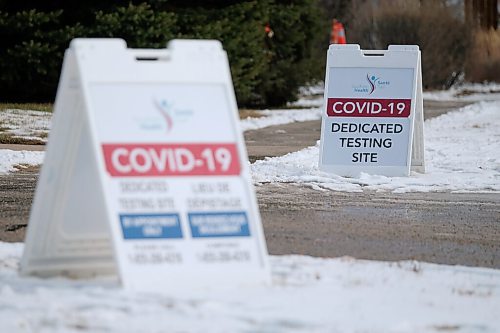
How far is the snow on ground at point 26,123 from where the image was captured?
18734 millimetres

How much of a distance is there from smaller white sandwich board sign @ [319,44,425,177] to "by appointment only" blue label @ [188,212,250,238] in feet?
22.9

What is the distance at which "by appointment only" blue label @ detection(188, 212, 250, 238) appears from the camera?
21.0 ft

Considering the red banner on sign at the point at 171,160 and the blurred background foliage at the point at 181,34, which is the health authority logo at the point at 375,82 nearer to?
the red banner on sign at the point at 171,160

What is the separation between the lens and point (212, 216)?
645cm

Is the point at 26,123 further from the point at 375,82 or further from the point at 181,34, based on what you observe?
the point at 375,82

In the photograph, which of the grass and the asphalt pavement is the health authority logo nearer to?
the asphalt pavement

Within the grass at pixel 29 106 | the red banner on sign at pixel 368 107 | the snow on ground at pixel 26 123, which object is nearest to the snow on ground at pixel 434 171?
the red banner on sign at pixel 368 107

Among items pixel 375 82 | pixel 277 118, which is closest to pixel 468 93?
pixel 277 118

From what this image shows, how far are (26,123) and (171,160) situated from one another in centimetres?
1401

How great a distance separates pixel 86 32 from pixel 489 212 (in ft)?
46.0

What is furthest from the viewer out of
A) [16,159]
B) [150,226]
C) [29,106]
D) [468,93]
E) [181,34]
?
[468,93]

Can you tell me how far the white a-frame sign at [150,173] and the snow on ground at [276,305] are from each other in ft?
0.55

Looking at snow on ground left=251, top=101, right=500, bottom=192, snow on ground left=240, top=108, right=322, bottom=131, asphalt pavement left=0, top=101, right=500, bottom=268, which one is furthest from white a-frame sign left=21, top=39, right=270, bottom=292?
snow on ground left=240, top=108, right=322, bottom=131

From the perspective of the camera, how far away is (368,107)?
13.4m
